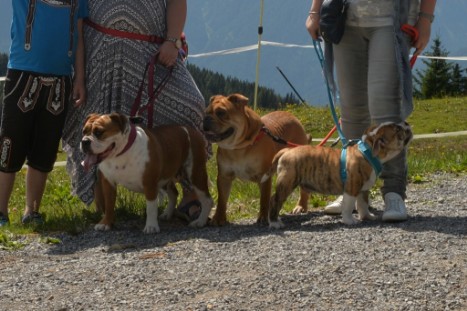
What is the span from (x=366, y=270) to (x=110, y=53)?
3305mm

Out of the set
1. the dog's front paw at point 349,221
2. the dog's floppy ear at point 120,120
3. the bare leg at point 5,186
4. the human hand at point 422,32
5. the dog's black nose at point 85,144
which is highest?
the human hand at point 422,32

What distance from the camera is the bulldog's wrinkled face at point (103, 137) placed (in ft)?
20.1

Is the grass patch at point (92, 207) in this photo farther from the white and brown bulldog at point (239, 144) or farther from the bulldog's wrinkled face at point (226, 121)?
the bulldog's wrinkled face at point (226, 121)

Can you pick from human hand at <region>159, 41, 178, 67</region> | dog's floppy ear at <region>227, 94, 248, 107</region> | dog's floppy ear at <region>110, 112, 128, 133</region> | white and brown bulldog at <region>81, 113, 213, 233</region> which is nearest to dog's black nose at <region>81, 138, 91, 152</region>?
white and brown bulldog at <region>81, 113, 213, 233</region>

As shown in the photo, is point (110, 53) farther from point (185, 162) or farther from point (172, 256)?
point (172, 256)

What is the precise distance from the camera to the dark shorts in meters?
6.74

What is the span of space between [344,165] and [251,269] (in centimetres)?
178

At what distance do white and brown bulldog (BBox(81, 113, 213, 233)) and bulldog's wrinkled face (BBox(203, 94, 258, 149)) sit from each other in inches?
18.0

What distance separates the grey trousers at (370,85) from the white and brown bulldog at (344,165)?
0.20 metres

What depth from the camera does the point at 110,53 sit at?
7.01m

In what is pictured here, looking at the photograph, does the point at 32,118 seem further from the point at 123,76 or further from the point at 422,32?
the point at 422,32

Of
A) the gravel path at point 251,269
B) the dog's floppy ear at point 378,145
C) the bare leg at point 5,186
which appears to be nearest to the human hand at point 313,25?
the dog's floppy ear at point 378,145

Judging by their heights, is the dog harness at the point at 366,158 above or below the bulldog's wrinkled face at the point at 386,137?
below

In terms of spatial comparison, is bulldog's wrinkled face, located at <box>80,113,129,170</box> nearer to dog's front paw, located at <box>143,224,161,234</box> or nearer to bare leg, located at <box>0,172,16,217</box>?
dog's front paw, located at <box>143,224,161,234</box>
